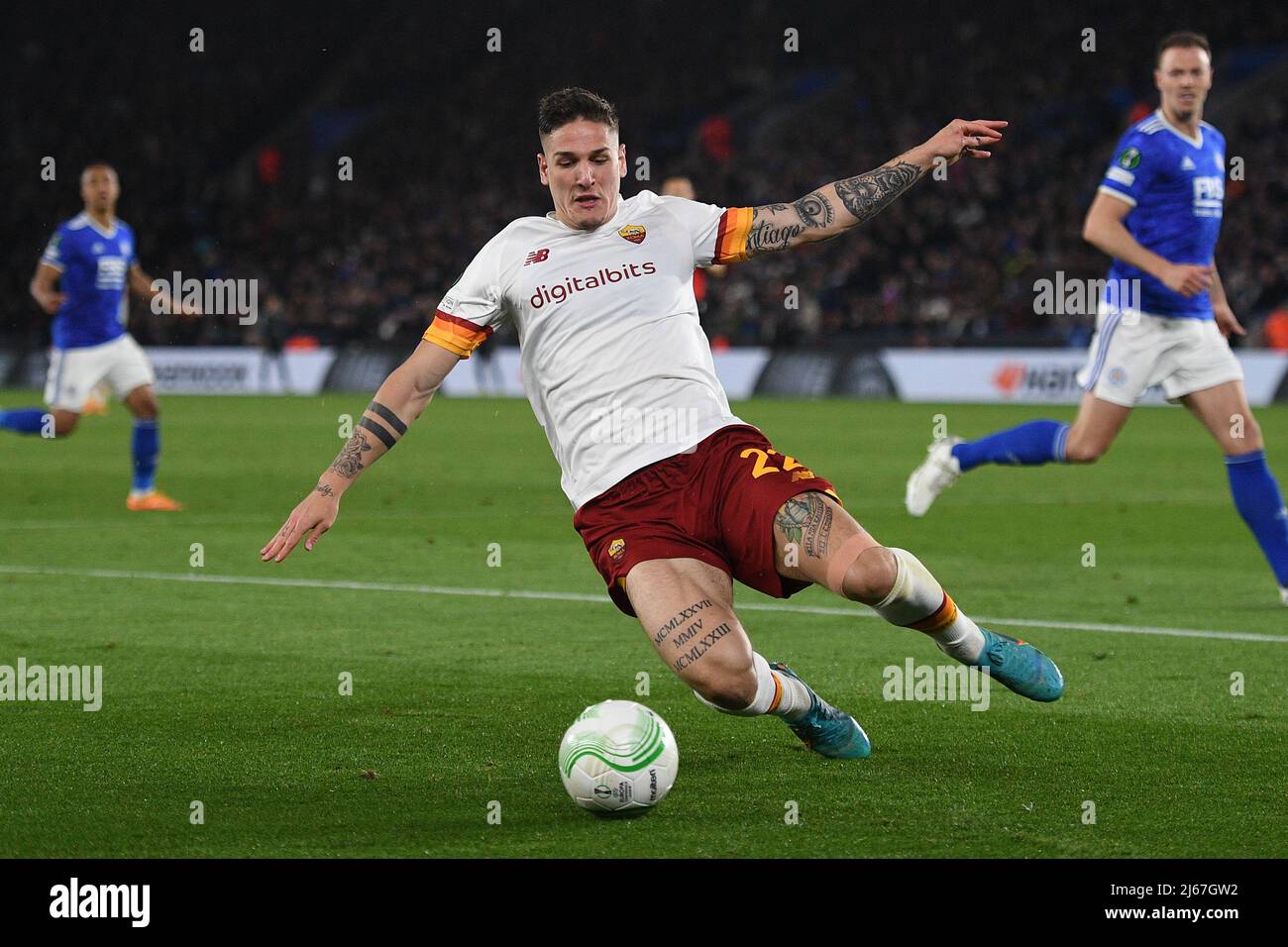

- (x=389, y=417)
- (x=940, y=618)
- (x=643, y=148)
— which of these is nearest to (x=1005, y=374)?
(x=643, y=148)

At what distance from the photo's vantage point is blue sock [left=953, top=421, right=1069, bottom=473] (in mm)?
8734

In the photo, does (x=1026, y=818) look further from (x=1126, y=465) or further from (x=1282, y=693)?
(x=1126, y=465)

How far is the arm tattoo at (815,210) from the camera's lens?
5082 mm

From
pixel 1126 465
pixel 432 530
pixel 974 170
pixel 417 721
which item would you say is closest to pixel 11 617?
pixel 417 721

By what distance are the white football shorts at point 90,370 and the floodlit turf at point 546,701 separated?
0.93m

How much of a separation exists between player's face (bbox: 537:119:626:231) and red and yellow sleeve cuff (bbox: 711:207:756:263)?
32 cm

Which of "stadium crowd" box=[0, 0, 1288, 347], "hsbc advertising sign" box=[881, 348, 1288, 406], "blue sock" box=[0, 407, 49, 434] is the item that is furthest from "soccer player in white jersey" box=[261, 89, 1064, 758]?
"stadium crowd" box=[0, 0, 1288, 347]

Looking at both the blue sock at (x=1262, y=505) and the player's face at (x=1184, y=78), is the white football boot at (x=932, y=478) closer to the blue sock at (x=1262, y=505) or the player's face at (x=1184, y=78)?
the blue sock at (x=1262, y=505)

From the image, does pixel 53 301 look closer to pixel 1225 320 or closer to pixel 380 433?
pixel 1225 320

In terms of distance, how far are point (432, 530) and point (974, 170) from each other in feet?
75.9

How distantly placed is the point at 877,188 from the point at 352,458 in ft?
5.29

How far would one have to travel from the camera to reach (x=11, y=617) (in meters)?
7.85

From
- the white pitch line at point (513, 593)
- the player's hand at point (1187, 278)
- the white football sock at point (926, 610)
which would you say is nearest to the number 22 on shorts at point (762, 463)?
the white football sock at point (926, 610)
